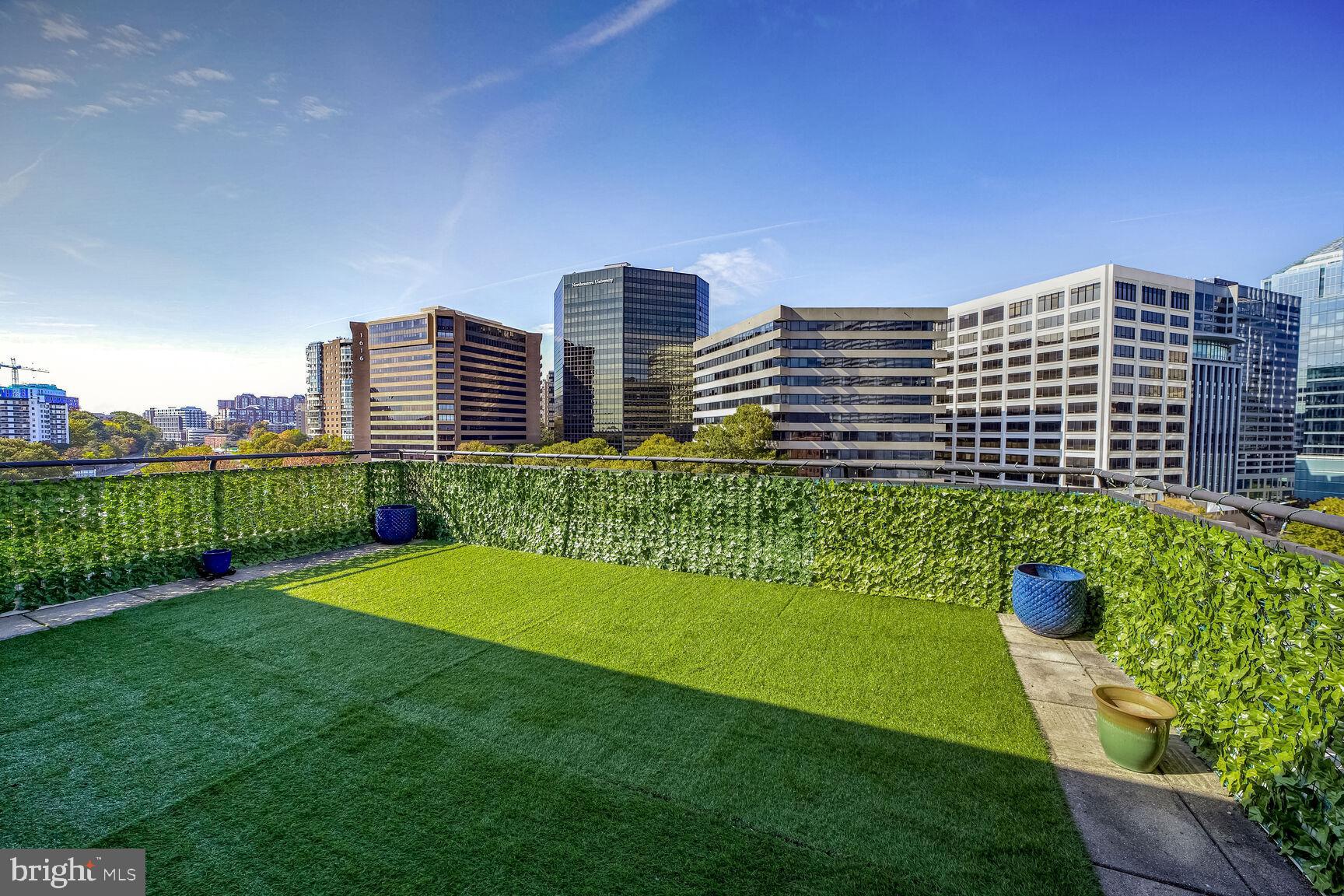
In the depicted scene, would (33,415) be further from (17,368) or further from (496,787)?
(496,787)

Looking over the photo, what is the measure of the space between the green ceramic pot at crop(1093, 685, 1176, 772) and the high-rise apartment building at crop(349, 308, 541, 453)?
100084 mm

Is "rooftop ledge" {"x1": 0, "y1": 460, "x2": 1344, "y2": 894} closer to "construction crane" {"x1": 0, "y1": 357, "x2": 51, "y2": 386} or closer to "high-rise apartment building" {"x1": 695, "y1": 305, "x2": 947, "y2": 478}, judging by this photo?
"high-rise apartment building" {"x1": 695, "y1": 305, "x2": 947, "y2": 478}

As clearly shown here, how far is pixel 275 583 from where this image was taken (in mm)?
6543

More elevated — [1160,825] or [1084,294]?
[1084,294]

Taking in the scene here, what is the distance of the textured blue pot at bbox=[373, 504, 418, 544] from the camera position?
8.96 m

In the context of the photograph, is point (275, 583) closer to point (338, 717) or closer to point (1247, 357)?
point (338, 717)

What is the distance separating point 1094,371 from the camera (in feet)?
207

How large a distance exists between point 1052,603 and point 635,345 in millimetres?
96843

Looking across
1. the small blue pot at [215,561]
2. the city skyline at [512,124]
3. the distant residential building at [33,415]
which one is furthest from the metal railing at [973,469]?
the distant residential building at [33,415]

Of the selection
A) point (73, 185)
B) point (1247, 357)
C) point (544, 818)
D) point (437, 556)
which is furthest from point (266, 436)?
point (1247, 357)

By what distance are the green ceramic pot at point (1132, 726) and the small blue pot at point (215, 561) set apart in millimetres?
9544

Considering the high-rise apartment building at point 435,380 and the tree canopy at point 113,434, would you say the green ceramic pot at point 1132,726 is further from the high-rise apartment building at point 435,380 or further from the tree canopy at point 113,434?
the high-rise apartment building at point 435,380

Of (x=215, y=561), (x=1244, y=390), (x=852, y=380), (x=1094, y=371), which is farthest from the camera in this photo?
(x=1244, y=390)

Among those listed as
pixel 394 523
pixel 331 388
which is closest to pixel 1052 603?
pixel 394 523
